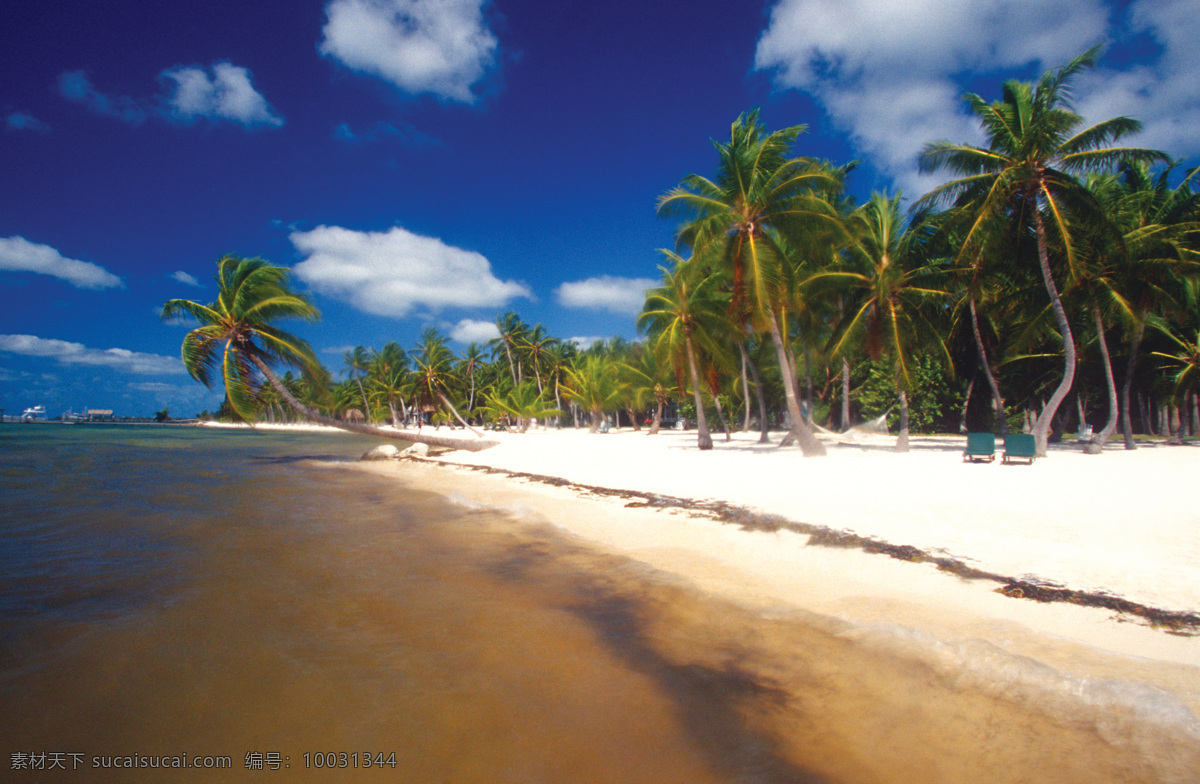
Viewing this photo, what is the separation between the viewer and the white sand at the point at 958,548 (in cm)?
367

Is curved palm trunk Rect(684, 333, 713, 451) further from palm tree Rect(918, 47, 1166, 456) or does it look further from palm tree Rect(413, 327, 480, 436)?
palm tree Rect(413, 327, 480, 436)

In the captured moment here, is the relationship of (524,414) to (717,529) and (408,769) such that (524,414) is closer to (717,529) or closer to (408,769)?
(717,529)

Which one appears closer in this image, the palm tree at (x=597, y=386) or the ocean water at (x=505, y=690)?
the ocean water at (x=505, y=690)

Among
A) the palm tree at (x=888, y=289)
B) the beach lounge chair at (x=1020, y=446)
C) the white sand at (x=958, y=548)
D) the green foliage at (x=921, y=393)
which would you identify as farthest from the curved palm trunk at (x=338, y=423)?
the green foliage at (x=921, y=393)

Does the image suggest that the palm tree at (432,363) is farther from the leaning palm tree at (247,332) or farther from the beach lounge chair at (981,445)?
the beach lounge chair at (981,445)

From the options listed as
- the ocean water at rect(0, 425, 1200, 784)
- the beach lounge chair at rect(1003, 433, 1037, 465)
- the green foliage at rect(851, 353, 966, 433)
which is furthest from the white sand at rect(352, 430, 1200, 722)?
the green foliage at rect(851, 353, 966, 433)

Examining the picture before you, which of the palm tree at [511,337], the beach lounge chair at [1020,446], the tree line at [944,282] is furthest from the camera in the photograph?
the palm tree at [511,337]

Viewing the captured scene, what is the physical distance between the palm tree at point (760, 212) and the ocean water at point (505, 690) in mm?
11057

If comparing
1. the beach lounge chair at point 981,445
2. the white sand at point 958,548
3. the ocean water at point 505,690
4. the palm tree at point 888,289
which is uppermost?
the palm tree at point 888,289

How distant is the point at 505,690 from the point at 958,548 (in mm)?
5090

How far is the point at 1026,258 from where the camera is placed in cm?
1597

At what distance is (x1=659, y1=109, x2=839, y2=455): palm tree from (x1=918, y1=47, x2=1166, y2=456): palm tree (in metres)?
3.46

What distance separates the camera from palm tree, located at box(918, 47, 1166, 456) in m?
13.5

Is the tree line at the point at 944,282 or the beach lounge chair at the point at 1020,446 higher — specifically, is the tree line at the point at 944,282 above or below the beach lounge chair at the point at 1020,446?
above
